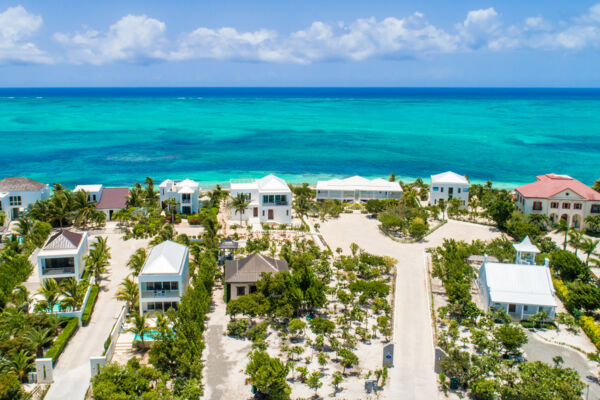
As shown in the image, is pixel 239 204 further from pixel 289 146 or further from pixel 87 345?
pixel 289 146

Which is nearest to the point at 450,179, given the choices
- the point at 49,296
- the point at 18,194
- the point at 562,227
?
the point at 562,227

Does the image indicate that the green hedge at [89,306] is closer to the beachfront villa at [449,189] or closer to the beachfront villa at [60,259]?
the beachfront villa at [60,259]

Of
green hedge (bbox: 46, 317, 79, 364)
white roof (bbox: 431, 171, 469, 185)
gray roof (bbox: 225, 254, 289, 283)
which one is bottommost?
green hedge (bbox: 46, 317, 79, 364)

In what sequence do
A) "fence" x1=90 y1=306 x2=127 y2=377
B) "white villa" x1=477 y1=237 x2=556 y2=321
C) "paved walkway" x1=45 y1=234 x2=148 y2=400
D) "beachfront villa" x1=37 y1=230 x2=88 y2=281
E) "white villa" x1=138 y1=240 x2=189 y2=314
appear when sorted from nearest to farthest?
"paved walkway" x1=45 y1=234 x2=148 y2=400 → "fence" x1=90 y1=306 x2=127 y2=377 → "white villa" x1=138 y1=240 x2=189 y2=314 → "white villa" x1=477 y1=237 x2=556 y2=321 → "beachfront villa" x1=37 y1=230 x2=88 y2=281

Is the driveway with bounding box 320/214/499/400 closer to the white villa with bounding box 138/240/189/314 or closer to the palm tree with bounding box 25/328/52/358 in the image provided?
the white villa with bounding box 138/240/189/314

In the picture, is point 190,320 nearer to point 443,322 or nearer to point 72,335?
point 72,335

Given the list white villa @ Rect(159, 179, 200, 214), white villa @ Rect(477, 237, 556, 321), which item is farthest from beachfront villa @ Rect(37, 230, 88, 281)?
white villa @ Rect(477, 237, 556, 321)

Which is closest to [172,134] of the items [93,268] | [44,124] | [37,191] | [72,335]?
[44,124]
